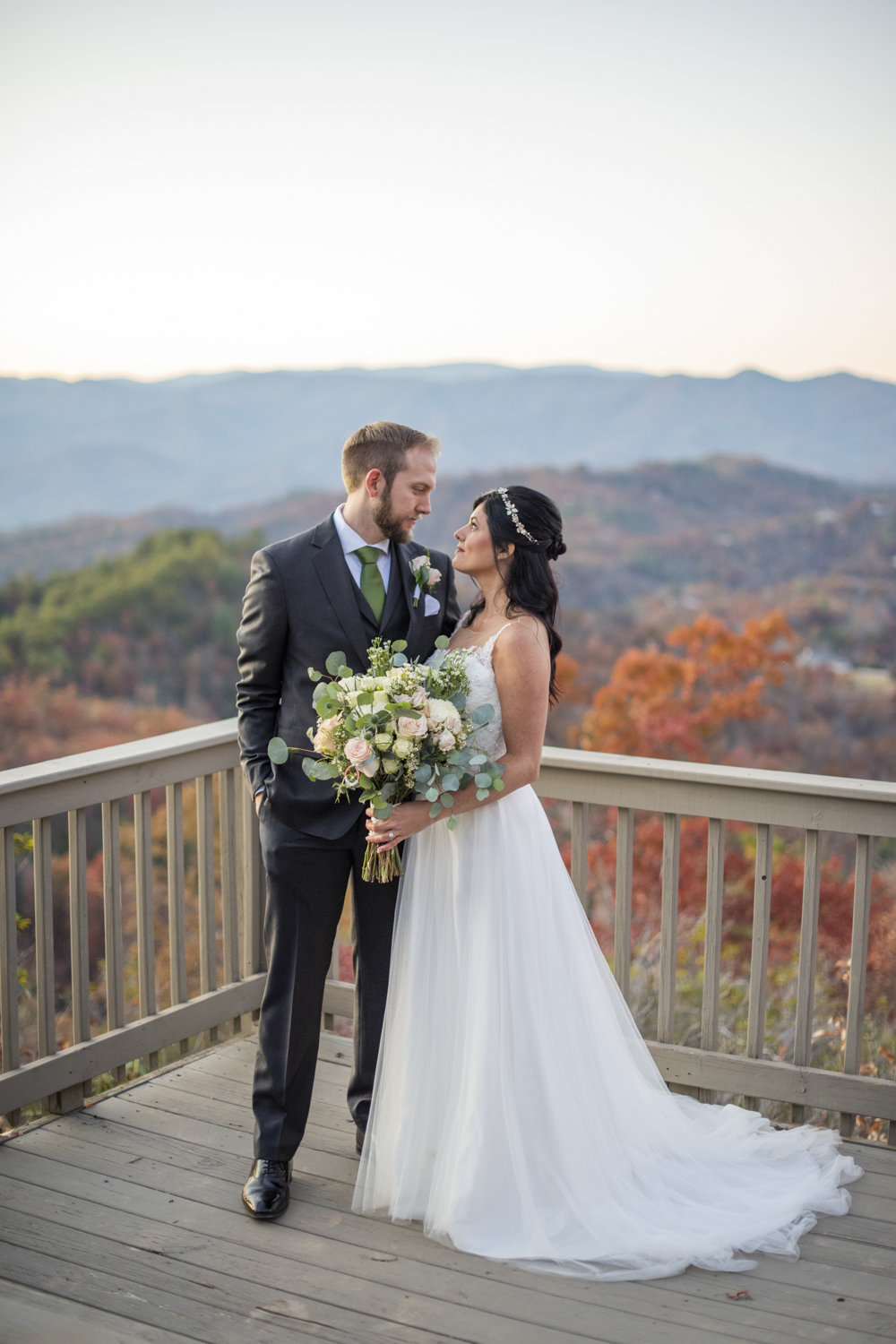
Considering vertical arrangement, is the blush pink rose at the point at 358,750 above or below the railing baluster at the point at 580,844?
above

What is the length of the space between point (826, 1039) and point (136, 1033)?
434cm

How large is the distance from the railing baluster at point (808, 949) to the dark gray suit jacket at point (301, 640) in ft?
3.82

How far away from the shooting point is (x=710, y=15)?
42.1ft

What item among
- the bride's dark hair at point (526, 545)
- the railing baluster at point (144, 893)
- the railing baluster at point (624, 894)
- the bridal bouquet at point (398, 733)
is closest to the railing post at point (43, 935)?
the railing baluster at point (144, 893)

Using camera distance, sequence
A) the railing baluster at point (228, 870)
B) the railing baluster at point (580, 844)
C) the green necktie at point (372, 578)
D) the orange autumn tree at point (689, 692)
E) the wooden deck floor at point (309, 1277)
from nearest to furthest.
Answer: the wooden deck floor at point (309, 1277) → the green necktie at point (372, 578) → the railing baluster at point (580, 844) → the railing baluster at point (228, 870) → the orange autumn tree at point (689, 692)

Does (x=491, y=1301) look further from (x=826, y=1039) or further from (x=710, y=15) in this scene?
(x=710, y=15)

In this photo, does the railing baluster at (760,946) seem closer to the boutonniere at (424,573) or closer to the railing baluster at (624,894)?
the railing baluster at (624,894)

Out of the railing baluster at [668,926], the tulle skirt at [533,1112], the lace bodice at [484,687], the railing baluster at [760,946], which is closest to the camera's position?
the tulle skirt at [533,1112]

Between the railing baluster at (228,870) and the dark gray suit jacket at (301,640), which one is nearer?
the dark gray suit jacket at (301,640)

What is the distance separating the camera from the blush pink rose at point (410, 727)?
2.18 m

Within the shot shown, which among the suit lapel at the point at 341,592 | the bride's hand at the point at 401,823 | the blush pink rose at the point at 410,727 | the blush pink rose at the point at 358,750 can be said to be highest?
the suit lapel at the point at 341,592

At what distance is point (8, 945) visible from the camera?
8.84 feet

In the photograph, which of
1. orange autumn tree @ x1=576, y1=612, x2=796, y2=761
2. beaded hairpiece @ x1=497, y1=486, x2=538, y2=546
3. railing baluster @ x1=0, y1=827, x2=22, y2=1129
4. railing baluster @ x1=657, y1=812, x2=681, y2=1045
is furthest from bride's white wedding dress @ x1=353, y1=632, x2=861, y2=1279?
orange autumn tree @ x1=576, y1=612, x2=796, y2=761

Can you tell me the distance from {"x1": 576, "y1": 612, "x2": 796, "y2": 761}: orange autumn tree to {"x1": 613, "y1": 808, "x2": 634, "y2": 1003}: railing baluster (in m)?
8.31
